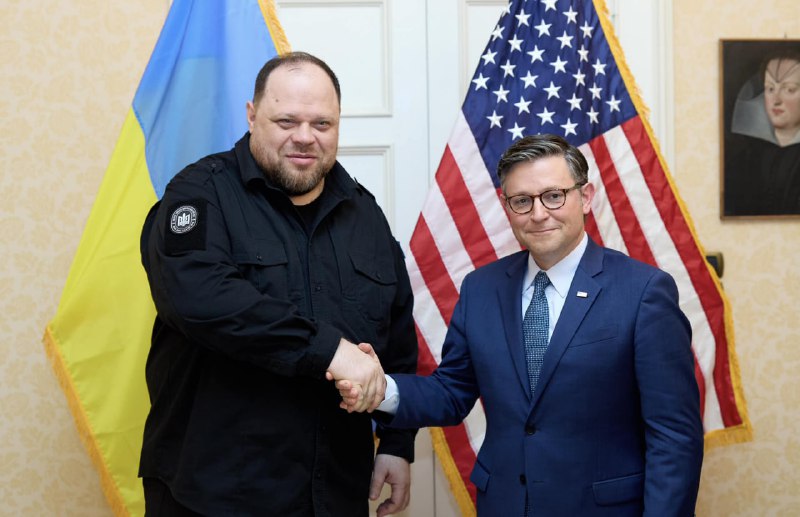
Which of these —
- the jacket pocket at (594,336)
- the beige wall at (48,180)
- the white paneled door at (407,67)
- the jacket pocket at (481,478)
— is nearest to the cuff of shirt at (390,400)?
the jacket pocket at (481,478)

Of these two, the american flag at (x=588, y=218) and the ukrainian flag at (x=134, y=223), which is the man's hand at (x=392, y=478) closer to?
the american flag at (x=588, y=218)

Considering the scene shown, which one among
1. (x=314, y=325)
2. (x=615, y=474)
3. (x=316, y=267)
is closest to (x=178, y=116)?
(x=316, y=267)

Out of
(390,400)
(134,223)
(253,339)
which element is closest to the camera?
(253,339)

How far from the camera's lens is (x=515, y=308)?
1722 millimetres

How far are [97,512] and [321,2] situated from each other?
6.54ft

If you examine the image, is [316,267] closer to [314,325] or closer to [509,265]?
[314,325]

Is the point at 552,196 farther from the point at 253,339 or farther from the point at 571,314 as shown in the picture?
the point at 253,339

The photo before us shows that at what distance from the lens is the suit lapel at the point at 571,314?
5.29 feet

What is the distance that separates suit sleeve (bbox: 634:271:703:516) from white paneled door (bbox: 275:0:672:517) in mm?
1261

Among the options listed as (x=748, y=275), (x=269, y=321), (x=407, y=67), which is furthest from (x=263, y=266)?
(x=748, y=275)

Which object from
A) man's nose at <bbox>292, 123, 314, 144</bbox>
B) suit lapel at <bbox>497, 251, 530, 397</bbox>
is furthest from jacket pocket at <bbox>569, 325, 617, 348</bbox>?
man's nose at <bbox>292, 123, 314, 144</bbox>

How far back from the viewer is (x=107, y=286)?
87.0 inches

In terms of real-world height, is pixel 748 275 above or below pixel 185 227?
below

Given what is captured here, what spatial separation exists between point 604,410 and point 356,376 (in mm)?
542
